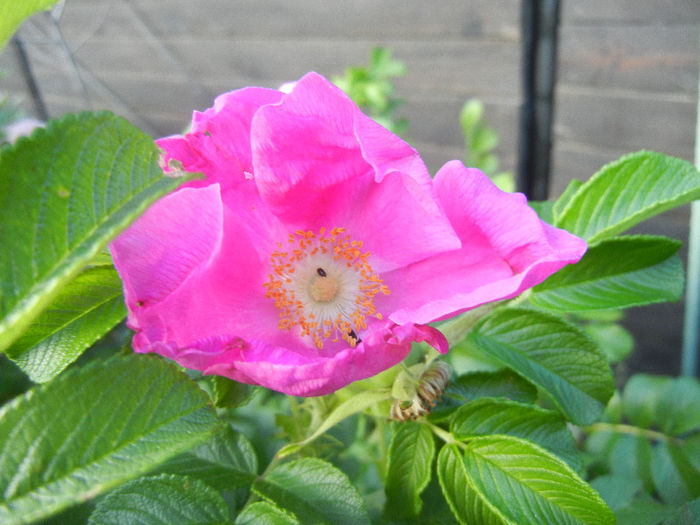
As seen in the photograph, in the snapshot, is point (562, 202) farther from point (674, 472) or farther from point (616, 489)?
point (674, 472)

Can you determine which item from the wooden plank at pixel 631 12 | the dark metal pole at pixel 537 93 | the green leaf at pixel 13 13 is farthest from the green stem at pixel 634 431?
the dark metal pole at pixel 537 93

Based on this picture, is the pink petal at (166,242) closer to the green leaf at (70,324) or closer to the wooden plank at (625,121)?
the green leaf at (70,324)

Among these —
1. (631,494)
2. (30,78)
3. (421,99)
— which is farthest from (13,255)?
(30,78)

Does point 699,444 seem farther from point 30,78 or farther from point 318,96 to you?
point 30,78

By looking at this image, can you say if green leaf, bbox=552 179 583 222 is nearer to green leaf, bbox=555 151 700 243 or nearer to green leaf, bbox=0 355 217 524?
green leaf, bbox=555 151 700 243

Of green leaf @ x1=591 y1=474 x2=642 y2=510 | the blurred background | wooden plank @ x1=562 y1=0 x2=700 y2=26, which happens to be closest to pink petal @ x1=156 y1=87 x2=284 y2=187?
green leaf @ x1=591 y1=474 x2=642 y2=510

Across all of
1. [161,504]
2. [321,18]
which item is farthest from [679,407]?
[321,18]

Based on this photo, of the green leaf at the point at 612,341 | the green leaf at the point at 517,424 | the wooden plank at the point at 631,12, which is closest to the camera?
the green leaf at the point at 517,424
